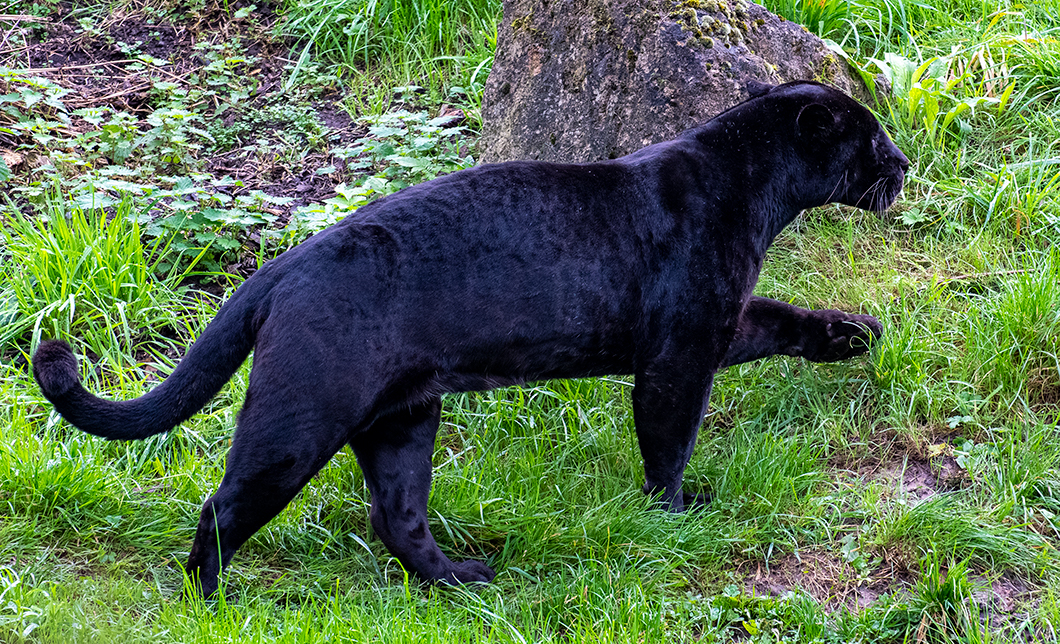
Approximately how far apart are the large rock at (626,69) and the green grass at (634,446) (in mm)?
458

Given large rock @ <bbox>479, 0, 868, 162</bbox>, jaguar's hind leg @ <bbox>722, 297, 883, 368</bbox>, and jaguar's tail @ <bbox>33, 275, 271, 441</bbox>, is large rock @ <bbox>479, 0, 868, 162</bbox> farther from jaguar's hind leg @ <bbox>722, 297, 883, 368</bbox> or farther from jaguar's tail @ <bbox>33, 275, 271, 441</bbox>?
jaguar's tail @ <bbox>33, 275, 271, 441</bbox>

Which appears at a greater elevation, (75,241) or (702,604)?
(75,241)

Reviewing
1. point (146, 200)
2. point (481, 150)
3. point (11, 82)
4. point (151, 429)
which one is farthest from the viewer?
point (11, 82)

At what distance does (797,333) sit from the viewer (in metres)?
4.14

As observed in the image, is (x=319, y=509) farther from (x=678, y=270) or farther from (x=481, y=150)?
(x=481, y=150)

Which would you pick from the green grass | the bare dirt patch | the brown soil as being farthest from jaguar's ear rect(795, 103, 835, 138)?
the brown soil

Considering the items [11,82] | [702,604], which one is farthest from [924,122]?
[11,82]

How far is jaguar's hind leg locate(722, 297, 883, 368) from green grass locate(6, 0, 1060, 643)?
15cm

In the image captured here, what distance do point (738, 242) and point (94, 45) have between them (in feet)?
17.7

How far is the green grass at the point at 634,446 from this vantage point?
3.24 m

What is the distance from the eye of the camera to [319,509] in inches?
148

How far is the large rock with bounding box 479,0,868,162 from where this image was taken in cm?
488

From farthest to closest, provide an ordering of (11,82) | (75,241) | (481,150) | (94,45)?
1. (94,45)
2. (11,82)
3. (481,150)
4. (75,241)

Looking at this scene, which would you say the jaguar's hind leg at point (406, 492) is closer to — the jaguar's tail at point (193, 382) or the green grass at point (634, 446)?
the green grass at point (634, 446)
